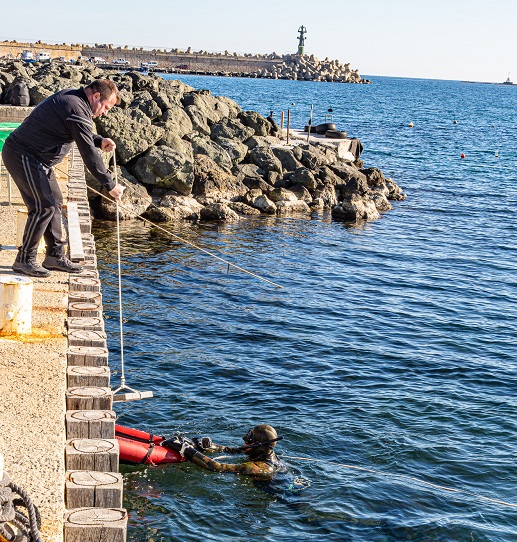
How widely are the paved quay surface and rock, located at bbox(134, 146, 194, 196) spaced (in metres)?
15.9

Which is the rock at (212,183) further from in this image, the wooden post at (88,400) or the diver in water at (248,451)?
the wooden post at (88,400)

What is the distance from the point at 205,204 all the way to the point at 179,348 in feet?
40.0

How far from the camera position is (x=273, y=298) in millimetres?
17344

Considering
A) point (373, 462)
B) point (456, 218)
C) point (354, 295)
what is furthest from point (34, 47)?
point (373, 462)

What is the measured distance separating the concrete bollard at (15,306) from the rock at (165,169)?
1735 cm

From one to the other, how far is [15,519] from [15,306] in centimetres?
322

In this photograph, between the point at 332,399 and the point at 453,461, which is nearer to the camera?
the point at 453,461

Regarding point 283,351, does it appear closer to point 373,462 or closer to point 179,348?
point 179,348

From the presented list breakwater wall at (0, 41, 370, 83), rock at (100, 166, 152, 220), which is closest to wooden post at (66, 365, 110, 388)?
rock at (100, 166, 152, 220)

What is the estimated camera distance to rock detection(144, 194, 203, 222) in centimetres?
2364

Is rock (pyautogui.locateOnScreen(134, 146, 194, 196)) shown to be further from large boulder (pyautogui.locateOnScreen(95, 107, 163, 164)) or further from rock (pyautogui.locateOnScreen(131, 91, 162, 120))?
rock (pyautogui.locateOnScreen(131, 91, 162, 120))

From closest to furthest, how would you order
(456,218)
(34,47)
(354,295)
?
(354,295), (456,218), (34,47)

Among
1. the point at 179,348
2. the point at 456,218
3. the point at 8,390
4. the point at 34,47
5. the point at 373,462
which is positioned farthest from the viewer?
the point at 34,47

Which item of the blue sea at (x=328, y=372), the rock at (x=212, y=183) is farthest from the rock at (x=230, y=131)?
the blue sea at (x=328, y=372)
